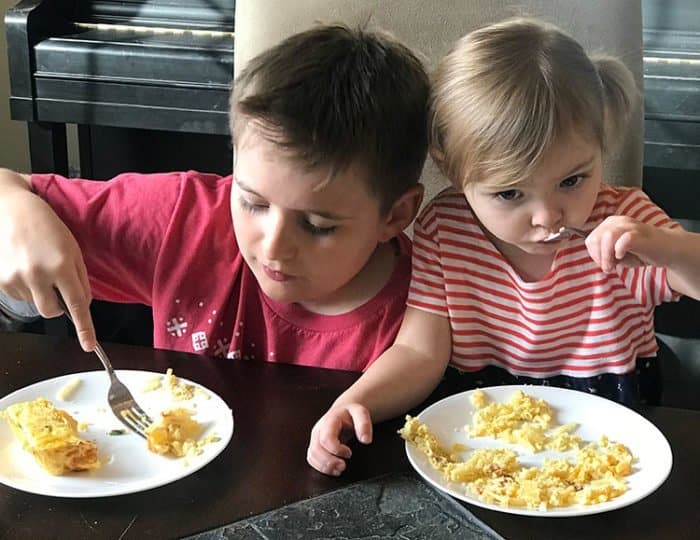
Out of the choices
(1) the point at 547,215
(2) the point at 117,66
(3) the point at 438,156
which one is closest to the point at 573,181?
(1) the point at 547,215

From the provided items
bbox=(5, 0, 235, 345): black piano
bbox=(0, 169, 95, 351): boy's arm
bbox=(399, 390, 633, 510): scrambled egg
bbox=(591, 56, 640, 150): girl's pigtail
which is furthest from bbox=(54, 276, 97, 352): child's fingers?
bbox=(5, 0, 235, 345): black piano

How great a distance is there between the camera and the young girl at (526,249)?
3.10 ft

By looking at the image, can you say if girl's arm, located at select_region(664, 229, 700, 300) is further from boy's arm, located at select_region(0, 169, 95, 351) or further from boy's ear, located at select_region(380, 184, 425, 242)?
boy's arm, located at select_region(0, 169, 95, 351)

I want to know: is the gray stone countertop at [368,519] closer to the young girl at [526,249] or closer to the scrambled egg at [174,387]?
the young girl at [526,249]

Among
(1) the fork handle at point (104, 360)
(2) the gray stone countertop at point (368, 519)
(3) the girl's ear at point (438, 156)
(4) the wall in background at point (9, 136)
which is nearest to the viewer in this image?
(2) the gray stone countertop at point (368, 519)

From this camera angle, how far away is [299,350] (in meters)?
1.15

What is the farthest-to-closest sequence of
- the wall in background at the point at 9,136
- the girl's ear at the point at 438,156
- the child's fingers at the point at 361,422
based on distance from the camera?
the wall in background at the point at 9,136 → the girl's ear at the point at 438,156 → the child's fingers at the point at 361,422

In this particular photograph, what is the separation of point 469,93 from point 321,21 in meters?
0.40

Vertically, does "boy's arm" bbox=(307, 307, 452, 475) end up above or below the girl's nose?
below

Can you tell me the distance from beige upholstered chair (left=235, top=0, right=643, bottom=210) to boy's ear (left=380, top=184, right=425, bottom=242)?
0.26 metres

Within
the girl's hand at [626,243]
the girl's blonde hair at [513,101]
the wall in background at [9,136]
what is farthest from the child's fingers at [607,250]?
the wall in background at [9,136]

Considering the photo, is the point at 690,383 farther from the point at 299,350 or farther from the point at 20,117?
the point at 20,117

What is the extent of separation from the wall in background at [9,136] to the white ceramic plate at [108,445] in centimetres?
183

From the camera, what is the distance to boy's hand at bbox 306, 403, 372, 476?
816 millimetres
